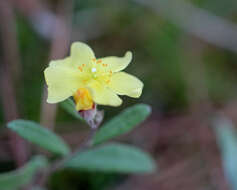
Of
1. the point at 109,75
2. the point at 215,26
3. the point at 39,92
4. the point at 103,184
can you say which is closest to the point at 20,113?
the point at 39,92

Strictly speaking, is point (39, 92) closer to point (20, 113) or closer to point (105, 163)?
point (20, 113)

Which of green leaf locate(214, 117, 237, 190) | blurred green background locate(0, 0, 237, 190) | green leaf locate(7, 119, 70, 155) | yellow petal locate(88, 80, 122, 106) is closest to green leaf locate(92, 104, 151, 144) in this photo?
green leaf locate(7, 119, 70, 155)

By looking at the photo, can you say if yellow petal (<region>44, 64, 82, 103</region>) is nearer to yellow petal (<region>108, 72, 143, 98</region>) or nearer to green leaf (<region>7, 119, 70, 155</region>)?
yellow petal (<region>108, 72, 143, 98</region>)

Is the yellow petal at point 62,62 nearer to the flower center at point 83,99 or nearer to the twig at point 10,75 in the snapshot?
the flower center at point 83,99

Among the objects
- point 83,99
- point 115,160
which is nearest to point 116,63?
point 83,99

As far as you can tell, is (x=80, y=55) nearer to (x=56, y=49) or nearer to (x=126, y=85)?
(x=126, y=85)

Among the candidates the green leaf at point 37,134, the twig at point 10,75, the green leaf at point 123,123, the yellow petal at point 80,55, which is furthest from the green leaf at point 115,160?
the yellow petal at point 80,55
